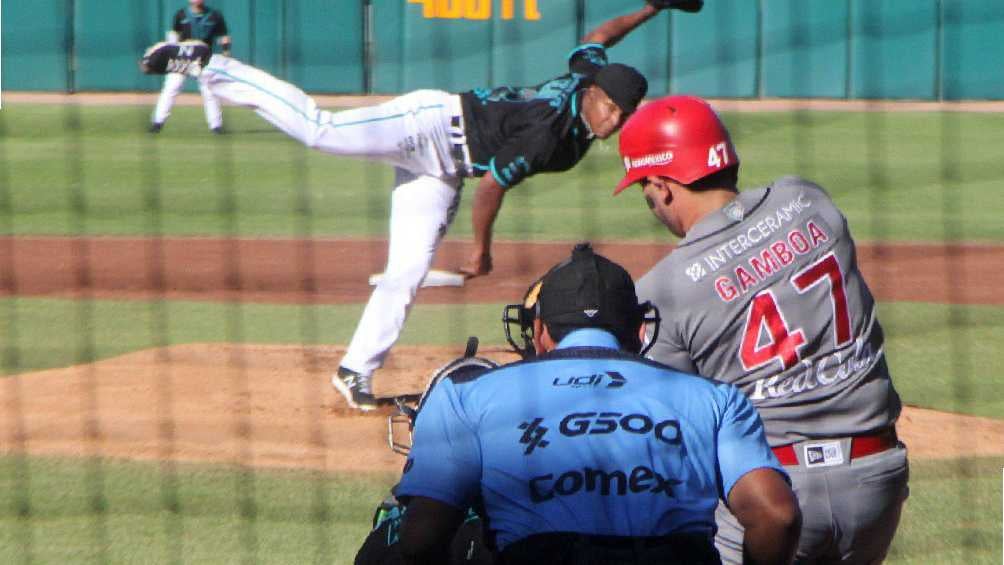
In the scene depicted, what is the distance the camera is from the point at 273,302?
1045 centimetres

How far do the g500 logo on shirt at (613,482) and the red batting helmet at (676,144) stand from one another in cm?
106

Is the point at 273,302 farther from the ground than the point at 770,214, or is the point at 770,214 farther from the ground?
the point at 770,214

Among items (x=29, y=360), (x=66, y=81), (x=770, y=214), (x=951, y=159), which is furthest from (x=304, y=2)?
(x=770, y=214)

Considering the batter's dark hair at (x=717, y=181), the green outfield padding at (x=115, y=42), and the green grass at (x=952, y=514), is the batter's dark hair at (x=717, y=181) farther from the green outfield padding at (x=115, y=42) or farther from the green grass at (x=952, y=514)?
the green outfield padding at (x=115, y=42)

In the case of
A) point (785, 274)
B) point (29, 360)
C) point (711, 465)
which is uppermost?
point (785, 274)

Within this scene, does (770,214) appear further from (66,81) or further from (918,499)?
(66,81)

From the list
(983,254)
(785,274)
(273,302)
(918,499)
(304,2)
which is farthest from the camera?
(304,2)

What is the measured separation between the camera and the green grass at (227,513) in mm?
5043

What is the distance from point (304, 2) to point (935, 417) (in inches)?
660

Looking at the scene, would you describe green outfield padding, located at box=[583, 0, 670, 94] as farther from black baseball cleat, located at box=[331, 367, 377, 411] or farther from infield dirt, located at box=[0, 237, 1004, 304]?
black baseball cleat, located at box=[331, 367, 377, 411]

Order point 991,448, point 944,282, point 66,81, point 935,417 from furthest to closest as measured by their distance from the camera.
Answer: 1. point 66,81
2. point 944,282
3. point 935,417
4. point 991,448

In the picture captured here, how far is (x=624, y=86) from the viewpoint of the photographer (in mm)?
6398

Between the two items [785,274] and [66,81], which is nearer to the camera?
[785,274]

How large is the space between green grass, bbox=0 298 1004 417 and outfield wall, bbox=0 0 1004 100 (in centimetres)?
1091
